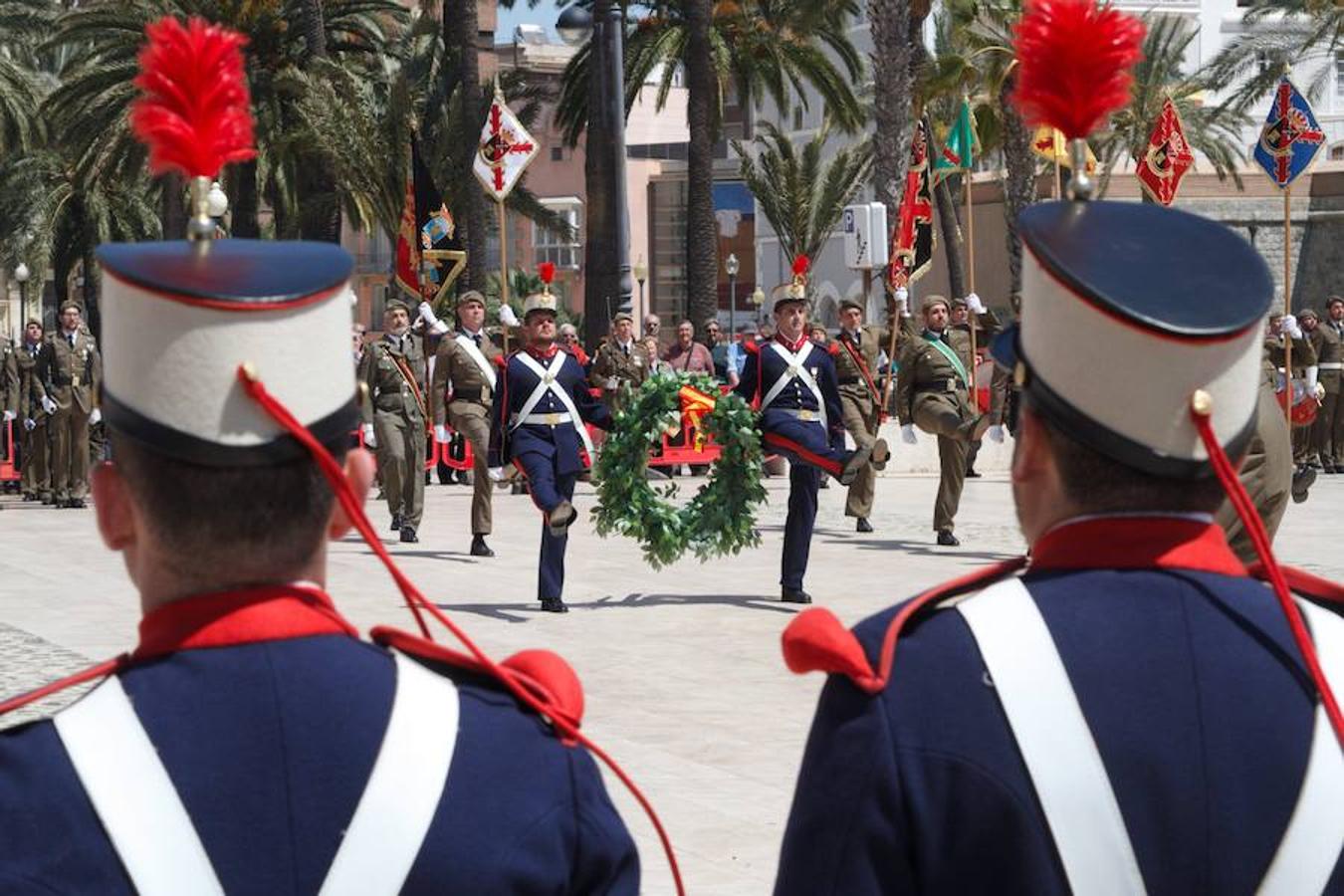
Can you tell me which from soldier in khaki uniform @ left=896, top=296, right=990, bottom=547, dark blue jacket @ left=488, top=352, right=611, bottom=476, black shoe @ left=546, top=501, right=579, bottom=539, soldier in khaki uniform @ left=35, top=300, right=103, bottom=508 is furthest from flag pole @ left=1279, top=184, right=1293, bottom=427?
soldier in khaki uniform @ left=35, top=300, right=103, bottom=508

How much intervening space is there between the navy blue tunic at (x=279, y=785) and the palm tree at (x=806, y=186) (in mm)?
55004

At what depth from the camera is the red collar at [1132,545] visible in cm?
266

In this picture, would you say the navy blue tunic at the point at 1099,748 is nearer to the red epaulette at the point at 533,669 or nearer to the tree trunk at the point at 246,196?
the red epaulette at the point at 533,669

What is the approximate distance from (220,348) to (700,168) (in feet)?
107

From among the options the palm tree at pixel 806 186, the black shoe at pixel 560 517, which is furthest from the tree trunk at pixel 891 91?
the palm tree at pixel 806 186

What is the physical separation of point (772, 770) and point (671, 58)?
102 ft

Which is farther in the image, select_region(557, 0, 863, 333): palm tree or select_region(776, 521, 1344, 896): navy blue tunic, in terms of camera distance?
select_region(557, 0, 863, 333): palm tree

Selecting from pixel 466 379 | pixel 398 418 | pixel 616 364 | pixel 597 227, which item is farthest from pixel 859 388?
pixel 597 227

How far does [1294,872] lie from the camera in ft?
8.40

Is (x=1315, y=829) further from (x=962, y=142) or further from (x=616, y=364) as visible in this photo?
(x=616, y=364)

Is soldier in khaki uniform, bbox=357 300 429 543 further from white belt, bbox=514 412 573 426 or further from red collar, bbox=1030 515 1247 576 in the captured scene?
red collar, bbox=1030 515 1247 576

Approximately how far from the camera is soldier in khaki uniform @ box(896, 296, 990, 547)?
17.8m

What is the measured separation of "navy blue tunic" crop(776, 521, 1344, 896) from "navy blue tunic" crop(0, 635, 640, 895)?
1.00ft

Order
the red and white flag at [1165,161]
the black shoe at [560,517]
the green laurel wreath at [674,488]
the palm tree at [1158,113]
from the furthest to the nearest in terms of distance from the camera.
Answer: the palm tree at [1158,113], the red and white flag at [1165,161], the green laurel wreath at [674,488], the black shoe at [560,517]
